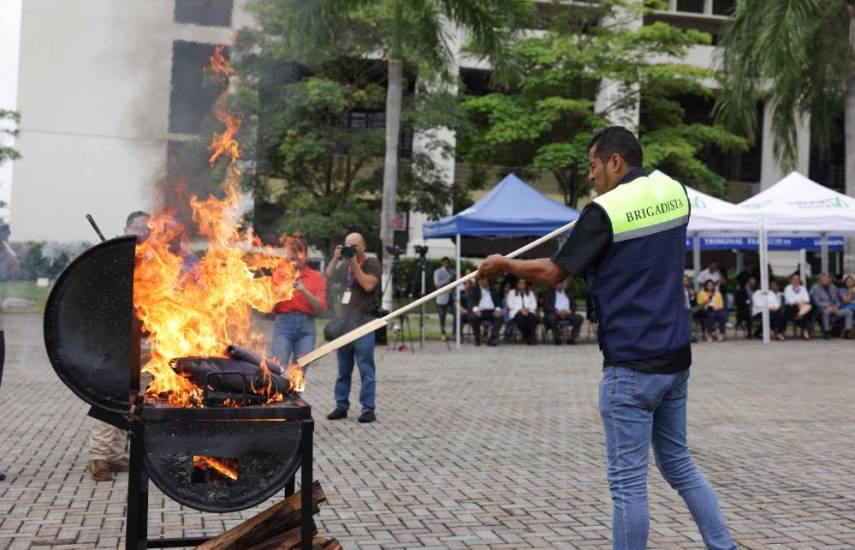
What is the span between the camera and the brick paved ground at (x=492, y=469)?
5258mm

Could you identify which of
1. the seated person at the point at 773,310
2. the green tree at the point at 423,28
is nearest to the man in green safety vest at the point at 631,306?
the green tree at the point at 423,28

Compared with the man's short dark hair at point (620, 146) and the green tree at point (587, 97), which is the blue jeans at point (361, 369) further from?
the green tree at point (587, 97)

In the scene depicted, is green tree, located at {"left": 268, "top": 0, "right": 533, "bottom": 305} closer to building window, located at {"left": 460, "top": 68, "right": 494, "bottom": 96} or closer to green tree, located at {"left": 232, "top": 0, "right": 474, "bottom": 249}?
green tree, located at {"left": 232, "top": 0, "right": 474, "bottom": 249}

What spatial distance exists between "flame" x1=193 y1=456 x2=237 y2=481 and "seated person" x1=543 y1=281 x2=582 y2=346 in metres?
15.5

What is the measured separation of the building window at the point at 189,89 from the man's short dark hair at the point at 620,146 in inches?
161

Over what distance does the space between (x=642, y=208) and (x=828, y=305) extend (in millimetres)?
19025

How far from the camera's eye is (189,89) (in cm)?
792

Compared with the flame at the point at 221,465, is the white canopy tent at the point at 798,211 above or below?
above

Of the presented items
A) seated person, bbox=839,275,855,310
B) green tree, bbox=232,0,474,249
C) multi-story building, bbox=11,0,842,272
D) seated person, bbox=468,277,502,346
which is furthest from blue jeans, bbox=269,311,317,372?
seated person, bbox=839,275,855,310

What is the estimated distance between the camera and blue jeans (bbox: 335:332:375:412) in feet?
29.9

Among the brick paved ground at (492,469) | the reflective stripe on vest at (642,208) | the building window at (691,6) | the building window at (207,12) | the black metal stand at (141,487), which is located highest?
the building window at (691,6)

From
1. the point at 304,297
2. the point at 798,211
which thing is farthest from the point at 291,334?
the point at 798,211

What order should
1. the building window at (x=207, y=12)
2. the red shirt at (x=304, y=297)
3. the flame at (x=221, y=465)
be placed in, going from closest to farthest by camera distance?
the flame at (x=221, y=465) → the building window at (x=207, y=12) → the red shirt at (x=304, y=297)

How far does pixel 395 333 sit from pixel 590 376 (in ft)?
22.5
